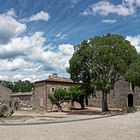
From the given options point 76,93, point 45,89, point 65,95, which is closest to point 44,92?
point 45,89

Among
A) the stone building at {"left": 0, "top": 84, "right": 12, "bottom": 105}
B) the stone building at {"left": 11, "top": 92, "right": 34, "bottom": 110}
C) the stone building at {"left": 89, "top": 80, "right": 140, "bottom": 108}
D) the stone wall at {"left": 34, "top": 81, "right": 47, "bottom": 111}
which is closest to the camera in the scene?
the stone building at {"left": 89, "top": 80, "right": 140, "bottom": 108}

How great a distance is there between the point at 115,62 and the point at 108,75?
2310mm

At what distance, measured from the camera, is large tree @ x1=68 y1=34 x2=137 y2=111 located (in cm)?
3778

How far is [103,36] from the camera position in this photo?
130 ft

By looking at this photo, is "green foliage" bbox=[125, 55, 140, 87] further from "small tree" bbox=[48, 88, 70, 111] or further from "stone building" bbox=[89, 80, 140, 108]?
"stone building" bbox=[89, 80, 140, 108]

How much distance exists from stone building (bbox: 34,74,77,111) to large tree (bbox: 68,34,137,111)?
12620 millimetres

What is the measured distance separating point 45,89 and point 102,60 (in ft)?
56.0

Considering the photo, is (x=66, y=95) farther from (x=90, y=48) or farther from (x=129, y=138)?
(x=129, y=138)

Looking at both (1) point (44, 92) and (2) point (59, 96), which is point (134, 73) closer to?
(2) point (59, 96)

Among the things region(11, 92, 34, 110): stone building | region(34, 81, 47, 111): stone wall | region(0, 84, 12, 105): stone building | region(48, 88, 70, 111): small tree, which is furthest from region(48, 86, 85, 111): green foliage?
region(0, 84, 12, 105): stone building

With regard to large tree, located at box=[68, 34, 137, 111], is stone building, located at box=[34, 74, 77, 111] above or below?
below

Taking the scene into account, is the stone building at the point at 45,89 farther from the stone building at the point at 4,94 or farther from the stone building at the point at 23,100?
the stone building at the point at 4,94

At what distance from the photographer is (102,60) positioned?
1491 inches

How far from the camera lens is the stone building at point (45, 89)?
52.4 m
